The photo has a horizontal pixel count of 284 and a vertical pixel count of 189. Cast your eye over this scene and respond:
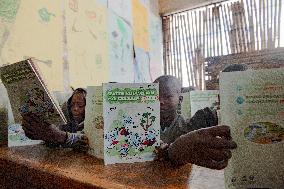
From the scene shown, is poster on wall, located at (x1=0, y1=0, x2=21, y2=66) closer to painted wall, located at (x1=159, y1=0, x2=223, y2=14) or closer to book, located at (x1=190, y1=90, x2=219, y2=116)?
book, located at (x1=190, y1=90, x2=219, y2=116)

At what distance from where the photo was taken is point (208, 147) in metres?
0.60

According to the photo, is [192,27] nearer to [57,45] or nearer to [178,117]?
[57,45]

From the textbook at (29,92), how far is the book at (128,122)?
254mm

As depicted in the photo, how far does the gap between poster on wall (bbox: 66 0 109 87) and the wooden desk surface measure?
5.46ft

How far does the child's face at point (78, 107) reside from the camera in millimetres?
1793

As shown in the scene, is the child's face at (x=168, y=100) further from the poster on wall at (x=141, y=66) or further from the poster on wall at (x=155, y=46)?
the poster on wall at (x=155, y=46)

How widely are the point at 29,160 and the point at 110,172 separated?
0.41m

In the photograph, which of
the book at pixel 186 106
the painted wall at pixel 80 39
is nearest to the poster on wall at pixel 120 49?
the painted wall at pixel 80 39

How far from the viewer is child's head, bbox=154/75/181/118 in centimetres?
168

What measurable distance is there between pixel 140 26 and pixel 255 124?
3.63 meters

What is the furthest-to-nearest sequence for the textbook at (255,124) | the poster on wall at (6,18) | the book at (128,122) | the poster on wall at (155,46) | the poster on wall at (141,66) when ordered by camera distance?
1. the poster on wall at (155,46)
2. the poster on wall at (141,66)
3. the poster on wall at (6,18)
4. the book at (128,122)
5. the textbook at (255,124)

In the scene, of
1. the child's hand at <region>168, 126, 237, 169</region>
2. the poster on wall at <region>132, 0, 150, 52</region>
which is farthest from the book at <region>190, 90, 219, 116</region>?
the poster on wall at <region>132, 0, 150, 52</region>

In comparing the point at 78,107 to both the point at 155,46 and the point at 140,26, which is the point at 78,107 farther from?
the point at 155,46

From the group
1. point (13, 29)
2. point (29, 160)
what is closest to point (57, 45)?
point (13, 29)
